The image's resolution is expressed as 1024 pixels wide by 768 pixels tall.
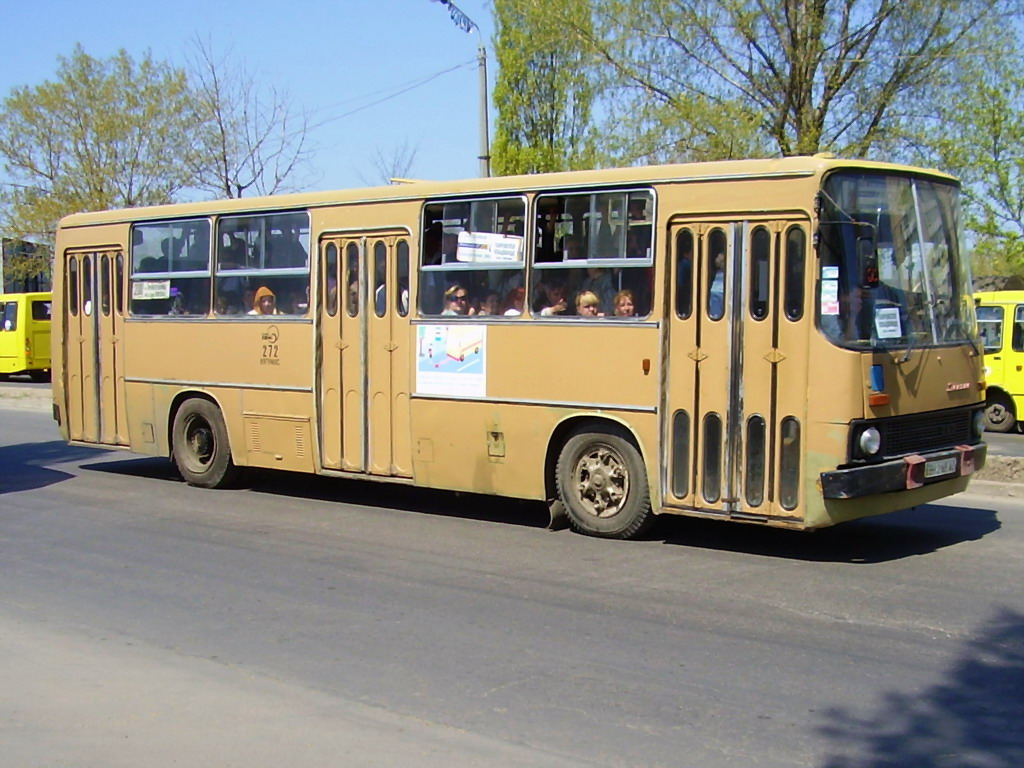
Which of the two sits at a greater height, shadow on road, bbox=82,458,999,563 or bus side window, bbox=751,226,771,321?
bus side window, bbox=751,226,771,321

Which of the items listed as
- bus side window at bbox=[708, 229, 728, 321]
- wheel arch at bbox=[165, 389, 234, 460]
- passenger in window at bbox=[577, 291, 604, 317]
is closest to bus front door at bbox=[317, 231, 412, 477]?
wheel arch at bbox=[165, 389, 234, 460]

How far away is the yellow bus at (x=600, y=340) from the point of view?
8508 millimetres

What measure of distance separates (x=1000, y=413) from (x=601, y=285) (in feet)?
39.8

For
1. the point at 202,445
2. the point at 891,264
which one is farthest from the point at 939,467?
the point at 202,445

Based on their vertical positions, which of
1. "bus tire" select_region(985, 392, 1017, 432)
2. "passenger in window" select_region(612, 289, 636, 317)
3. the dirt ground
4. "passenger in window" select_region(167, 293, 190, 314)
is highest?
"passenger in window" select_region(167, 293, 190, 314)

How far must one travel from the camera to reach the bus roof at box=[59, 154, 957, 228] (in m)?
8.60

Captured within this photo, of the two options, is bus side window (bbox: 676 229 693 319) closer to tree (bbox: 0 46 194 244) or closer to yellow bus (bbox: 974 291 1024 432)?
yellow bus (bbox: 974 291 1024 432)

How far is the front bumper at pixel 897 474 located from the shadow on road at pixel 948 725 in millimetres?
2078

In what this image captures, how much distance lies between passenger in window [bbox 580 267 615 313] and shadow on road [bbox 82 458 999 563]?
2.02 metres

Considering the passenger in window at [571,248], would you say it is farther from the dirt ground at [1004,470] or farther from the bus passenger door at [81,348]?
the bus passenger door at [81,348]

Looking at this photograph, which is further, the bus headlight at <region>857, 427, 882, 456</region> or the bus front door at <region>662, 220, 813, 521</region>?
the bus front door at <region>662, 220, 813, 521</region>

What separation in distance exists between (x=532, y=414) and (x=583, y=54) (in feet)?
44.0

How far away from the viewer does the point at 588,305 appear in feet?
31.9

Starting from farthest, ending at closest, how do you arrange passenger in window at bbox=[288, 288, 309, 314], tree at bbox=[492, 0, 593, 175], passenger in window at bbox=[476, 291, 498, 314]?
tree at bbox=[492, 0, 593, 175]
passenger in window at bbox=[288, 288, 309, 314]
passenger in window at bbox=[476, 291, 498, 314]
